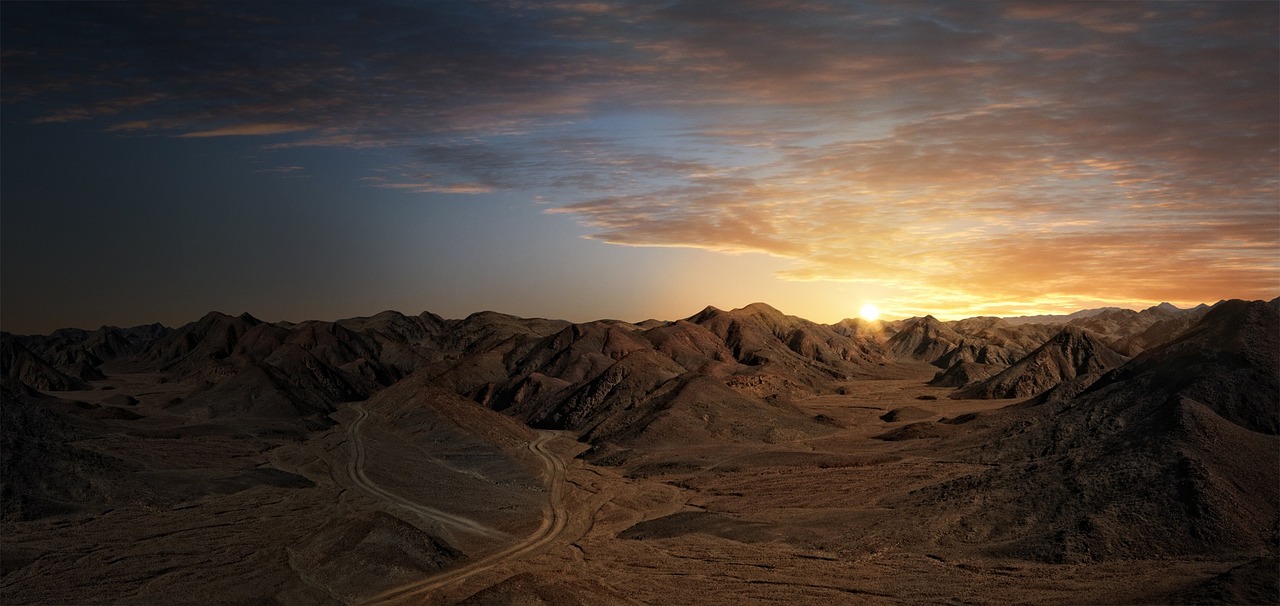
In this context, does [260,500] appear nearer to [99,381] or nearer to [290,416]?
[290,416]

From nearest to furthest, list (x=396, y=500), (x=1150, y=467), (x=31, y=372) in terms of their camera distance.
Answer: (x=1150, y=467), (x=396, y=500), (x=31, y=372)

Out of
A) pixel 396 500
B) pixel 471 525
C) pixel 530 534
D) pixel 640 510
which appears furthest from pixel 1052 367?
pixel 471 525

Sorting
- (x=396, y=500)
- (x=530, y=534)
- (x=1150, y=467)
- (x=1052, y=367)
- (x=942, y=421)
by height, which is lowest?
(x=396, y=500)

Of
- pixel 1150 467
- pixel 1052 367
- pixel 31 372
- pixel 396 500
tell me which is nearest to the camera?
pixel 1150 467

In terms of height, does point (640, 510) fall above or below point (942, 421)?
below

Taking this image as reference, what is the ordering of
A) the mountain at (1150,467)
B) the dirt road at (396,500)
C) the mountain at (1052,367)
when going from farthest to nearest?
the mountain at (1052,367), the dirt road at (396,500), the mountain at (1150,467)

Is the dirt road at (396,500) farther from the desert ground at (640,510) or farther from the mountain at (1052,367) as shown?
the mountain at (1052,367)

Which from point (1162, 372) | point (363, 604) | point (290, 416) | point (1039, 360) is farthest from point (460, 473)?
point (1039, 360)

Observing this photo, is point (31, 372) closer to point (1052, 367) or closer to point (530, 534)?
point (530, 534)

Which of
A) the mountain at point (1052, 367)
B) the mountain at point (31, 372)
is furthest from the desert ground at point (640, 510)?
the mountain at point (31, 372)
